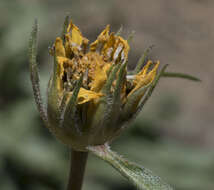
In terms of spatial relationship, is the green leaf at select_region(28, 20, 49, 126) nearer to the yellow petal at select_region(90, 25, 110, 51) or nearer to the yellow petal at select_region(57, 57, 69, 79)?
the yellow petal at select_region(57, 57, 69, 79)

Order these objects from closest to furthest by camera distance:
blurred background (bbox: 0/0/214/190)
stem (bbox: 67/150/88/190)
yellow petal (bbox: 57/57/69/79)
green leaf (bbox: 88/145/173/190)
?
green leaf (bbox: 88/145/173/190) < yellow petal (bbox: 57/57/69/79) < stem (bbox: 67/150/88/190) < blurred background (bbox: 0/0/214/190)

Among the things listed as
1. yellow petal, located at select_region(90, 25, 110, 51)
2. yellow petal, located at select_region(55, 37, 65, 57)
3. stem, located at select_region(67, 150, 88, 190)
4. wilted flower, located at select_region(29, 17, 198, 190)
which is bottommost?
stem, located at select_region(67, 150, 88, 190)

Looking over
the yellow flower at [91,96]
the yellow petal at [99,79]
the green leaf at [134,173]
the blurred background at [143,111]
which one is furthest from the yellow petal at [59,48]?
the blurred background at [143,111]

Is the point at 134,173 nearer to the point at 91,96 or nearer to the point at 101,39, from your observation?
the point at 91,96

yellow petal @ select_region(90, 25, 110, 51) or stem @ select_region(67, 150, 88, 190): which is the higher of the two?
yellow petal @ select_region(90, 25, 110, 51)

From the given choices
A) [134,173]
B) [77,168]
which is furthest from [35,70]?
[134,173]

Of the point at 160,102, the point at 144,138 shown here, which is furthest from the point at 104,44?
the point at 160,102

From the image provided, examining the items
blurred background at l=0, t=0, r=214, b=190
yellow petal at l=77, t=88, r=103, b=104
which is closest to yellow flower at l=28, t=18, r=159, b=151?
yellow petal at l=77, t=88, r=103, b=104

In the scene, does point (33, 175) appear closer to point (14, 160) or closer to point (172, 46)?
point (14, 160)
